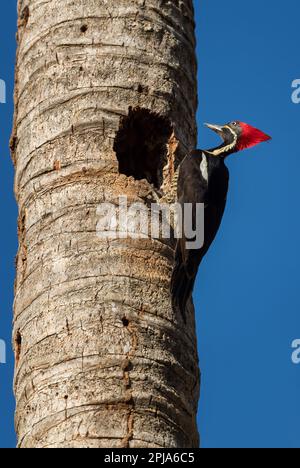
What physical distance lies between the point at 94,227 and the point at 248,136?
76.1 inches

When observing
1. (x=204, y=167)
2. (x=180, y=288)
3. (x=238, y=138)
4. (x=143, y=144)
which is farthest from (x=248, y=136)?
(x=180, y=288)

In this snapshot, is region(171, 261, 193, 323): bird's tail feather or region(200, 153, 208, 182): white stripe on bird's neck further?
region(200, 153, 208, 182): white stripe on bird's neck

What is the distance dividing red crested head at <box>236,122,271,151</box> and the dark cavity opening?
36.9 inches

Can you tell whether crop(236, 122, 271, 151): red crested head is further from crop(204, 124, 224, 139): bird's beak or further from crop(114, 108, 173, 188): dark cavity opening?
crop(114, 108, 173, 188): dark cavity opening

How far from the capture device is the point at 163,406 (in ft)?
18.1

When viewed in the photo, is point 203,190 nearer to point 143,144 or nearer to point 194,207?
point 194,207

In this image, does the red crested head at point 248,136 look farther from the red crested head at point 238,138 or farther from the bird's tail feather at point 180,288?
Result: the bird's tail feather at point 180,288

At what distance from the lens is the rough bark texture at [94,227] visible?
215 inches

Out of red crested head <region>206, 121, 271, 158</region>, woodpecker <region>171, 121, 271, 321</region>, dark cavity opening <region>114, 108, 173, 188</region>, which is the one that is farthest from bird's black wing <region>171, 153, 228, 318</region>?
red crested head <region>206, 121, 271, 158</region>

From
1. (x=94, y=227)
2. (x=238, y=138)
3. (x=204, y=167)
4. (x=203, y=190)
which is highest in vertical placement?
(x=238, y=138)

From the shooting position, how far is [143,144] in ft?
21.8

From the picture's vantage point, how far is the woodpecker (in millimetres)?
5867

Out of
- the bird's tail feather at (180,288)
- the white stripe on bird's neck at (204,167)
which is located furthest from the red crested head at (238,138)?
the bird's tail feather at (180,288)
